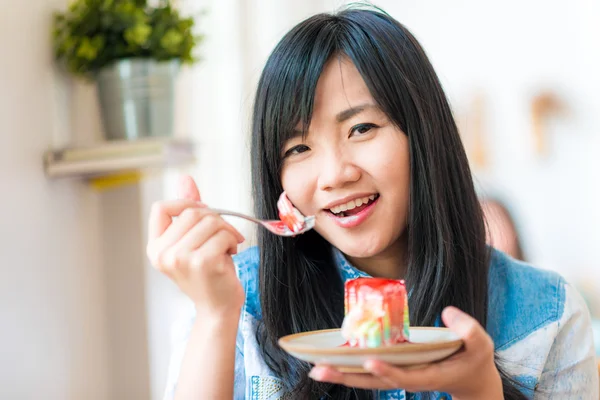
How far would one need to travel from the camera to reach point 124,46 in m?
Answer: 1.72

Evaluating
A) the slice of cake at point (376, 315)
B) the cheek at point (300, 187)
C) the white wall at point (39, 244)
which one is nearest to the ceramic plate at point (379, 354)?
the slice of cake at point (376, 315)

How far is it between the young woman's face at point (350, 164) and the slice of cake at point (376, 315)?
15 centimetres

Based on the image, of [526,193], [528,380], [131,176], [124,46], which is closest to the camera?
[528,380]

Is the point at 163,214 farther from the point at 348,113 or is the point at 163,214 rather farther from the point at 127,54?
the point at 127,54

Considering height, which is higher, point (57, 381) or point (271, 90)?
point (271, 90)

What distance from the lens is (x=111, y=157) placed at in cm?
167

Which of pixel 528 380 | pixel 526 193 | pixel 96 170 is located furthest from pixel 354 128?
pixel 526 193

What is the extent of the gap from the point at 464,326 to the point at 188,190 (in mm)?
453

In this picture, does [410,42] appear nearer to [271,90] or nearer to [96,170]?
[271,90]

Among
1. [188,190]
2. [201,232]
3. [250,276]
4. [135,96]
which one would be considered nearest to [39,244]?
[135,96]

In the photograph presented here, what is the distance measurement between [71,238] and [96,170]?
194 mm

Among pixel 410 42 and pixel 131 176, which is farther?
pixel 131 176

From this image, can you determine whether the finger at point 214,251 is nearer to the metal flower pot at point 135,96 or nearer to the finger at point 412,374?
the finger at point 412,374

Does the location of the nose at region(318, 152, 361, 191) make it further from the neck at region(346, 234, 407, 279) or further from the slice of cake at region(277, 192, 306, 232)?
the neck at region(346, 234, 407, 279)
